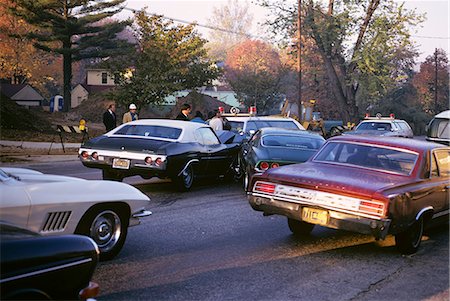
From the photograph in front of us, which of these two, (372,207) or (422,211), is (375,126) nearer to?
(422,211)

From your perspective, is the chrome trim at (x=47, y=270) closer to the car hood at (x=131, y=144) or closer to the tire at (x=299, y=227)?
the tire at (x=299, y=227)

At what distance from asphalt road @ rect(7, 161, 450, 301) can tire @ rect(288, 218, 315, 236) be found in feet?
0.43

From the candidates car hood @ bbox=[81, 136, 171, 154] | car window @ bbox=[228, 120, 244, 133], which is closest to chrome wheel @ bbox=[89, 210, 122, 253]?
car hood @ bbox=[81, 136, 171, 154]

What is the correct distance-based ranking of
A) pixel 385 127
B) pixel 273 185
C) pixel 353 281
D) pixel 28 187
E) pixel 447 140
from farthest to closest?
pixel 385 127 < pixel 447 140 < pixel 273 185 < pixel 353 281 < pixel 28 187

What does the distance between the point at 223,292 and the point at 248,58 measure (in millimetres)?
66862

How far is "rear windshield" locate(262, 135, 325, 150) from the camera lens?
37.7 feet

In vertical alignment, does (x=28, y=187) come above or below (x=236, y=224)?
above

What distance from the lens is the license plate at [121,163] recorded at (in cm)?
1030

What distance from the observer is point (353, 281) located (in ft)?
19.1

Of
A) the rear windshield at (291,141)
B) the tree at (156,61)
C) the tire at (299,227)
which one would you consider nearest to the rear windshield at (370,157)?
the tire at (299,227)

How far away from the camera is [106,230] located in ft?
20.1

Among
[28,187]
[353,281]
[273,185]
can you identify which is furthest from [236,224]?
[28,187]

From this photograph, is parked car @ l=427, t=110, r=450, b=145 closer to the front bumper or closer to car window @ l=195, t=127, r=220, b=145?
car window @ l=195, t=127, r=220, b=145

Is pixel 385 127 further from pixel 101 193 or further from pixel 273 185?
pixel 101 193
